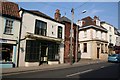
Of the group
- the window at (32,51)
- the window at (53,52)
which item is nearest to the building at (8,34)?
the window at (32,51)

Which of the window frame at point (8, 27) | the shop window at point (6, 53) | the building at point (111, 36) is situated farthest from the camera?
the building at point (111, 36)

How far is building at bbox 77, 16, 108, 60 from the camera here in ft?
117

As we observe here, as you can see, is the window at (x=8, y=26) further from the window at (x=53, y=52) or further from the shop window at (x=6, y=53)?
the window at (x=53, y=52)

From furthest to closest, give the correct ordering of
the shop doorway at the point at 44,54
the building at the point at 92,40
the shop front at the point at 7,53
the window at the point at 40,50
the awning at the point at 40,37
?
the building at the point at 92,40 → the shop doorway at the point at 44,54 → the window at the point at 40,50 → the awning at the point at 40,37 → the shop front at the point at 7,53

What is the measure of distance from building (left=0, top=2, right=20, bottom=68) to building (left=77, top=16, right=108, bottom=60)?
20.3 metres

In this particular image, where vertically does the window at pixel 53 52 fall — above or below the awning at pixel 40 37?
below

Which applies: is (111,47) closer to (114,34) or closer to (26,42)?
(114,34)

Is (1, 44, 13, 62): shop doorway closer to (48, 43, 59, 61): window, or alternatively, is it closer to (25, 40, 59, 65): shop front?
(25, 40, 59, 65): shop front

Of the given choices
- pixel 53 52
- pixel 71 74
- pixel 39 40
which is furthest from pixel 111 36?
pixel 71 74

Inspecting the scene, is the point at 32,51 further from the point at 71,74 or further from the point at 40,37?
the point at 71,74

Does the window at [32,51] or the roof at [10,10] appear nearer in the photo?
the roof at [10,10]

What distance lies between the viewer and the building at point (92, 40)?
117 ft

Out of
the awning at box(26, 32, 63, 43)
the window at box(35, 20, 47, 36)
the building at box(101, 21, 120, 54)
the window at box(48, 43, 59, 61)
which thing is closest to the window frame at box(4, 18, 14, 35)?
the awning at box(26, 32, 63, 43)

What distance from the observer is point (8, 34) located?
1797 centimetres
